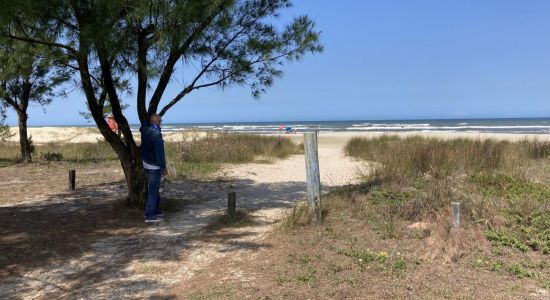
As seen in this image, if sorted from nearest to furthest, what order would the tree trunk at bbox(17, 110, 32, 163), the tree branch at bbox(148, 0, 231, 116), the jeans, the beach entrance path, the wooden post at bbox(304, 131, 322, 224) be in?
the beach entrance path → the wooden post at bbox(304, 131, 322, 224) → the tree branch at bbox(148, 0, 231, 116) → the jeans → the tree trunk at bbox(17, 110, 32, 163)

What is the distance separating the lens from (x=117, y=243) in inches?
248

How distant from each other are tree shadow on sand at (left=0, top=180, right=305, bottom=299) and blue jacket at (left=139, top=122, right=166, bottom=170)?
3.23 ft

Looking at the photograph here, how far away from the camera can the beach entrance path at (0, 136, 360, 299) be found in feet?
15.7

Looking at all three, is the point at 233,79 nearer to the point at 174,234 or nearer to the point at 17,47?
the point at 174,234

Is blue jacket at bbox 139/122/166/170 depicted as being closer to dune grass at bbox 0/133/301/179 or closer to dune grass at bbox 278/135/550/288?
dune grass at bbox 278/135/550/288

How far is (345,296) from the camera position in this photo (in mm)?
3977

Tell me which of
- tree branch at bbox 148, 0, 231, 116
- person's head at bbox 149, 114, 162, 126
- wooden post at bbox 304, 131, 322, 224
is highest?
tree branch at bbox 148, 0, 231, 116

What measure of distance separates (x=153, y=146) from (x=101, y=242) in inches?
63.3

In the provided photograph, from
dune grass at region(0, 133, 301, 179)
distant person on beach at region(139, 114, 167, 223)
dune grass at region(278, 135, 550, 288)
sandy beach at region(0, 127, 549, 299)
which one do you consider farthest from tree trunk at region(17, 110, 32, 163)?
dune grass at region(278, 135, 550, 288)

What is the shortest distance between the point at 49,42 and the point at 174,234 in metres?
3.35

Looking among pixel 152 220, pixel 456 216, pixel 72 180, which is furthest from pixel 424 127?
pixel 456 216

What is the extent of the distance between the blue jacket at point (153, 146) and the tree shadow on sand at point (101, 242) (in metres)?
0.98

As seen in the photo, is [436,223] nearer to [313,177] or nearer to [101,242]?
[313,177]

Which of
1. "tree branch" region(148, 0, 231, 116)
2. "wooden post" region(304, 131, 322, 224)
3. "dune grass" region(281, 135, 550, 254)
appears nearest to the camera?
"dune grass" region(281, 135, 550, 254)
